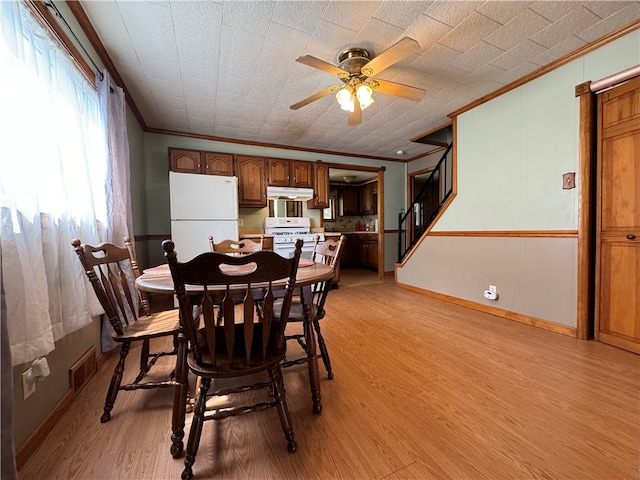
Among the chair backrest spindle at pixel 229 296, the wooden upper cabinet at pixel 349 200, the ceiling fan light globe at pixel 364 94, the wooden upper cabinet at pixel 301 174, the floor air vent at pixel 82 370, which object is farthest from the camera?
the wooden upper cabinet at pixel 349 200

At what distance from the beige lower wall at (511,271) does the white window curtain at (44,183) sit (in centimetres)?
347

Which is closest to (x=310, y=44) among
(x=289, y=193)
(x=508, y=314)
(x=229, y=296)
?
(x=229, y=296)

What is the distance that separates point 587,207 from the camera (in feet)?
6.99

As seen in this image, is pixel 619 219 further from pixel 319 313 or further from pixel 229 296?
pixel 229 296

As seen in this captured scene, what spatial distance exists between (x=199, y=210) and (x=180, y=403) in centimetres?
262

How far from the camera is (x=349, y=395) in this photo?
4.91 ft

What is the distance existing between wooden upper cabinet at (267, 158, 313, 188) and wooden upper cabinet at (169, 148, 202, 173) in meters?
1.01

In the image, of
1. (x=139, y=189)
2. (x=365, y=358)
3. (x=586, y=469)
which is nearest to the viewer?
(x=586, y=469)

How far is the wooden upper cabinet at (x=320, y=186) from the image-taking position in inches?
174

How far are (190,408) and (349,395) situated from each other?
87 cm

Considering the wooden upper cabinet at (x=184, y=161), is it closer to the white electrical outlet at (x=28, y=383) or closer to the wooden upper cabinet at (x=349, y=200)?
the white electrical outlet at (x=28, y=383)

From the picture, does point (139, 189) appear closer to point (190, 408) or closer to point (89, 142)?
point (89, 142)

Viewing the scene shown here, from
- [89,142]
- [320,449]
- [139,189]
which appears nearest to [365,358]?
[320,449]

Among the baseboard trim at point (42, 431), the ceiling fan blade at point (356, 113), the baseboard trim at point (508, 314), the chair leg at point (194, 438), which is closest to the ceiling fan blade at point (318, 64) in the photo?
the ceiling fan blade at point (356, 113)
